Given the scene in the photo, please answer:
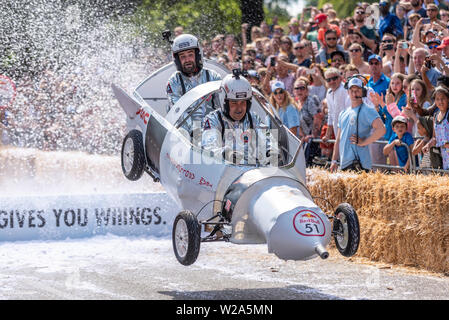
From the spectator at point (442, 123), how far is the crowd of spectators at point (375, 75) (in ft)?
0.04

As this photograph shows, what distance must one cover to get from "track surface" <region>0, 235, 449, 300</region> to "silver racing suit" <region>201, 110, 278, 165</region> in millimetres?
1527

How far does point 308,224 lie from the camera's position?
24.9ft

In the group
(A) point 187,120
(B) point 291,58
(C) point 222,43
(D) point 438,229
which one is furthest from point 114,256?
(C) point 222,43

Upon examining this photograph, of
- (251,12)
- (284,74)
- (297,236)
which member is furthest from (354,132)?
(251,12)

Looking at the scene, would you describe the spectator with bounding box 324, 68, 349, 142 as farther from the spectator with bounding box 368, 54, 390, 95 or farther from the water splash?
the water splash

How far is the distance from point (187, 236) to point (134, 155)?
9.13 ft

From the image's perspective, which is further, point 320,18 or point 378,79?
point 320,18

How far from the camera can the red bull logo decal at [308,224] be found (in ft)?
24.7

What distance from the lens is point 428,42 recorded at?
13.0 meters

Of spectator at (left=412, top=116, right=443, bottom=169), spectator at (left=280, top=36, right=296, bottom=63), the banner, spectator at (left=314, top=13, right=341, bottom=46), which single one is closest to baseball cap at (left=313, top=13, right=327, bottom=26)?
spectator at (left=314, top=13, right=341, bottom=46)

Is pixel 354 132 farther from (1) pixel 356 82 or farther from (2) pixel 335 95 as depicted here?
(2) pixel 335 95

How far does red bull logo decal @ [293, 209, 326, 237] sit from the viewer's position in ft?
24.7

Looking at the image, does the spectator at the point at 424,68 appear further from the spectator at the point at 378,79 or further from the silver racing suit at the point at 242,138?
the silver racing suit at the point at 242,138
